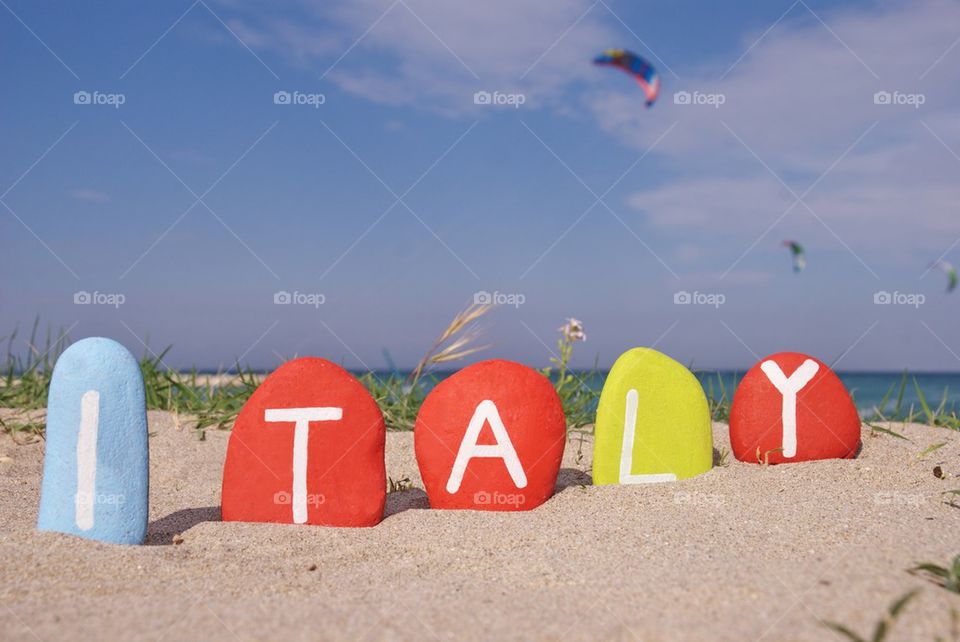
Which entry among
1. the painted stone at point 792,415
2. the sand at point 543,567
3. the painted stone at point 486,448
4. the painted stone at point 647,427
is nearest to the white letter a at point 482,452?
the painted stone at point 486,448

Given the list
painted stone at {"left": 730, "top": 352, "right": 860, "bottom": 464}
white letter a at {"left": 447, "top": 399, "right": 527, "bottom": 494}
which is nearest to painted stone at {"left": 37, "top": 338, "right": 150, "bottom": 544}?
white letter a at {"left": 447, "top": 399, "right": 527, "bottom": 494}

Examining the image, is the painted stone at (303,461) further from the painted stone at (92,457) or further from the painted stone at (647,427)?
the painted stone at (647,427)

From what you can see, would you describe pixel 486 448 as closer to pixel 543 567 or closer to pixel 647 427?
pixel 647 427

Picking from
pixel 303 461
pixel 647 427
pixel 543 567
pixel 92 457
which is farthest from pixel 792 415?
pixel 92 457

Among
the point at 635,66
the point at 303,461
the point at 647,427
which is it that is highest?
the point at 635,66

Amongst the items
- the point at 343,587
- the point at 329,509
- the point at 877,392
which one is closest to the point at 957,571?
the point at 343,587

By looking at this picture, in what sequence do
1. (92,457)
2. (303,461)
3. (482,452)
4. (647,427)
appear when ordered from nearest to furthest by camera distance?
(92,457)
(303,461)
(482,452)
(647,427)

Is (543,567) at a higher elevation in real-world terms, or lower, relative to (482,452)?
lower
